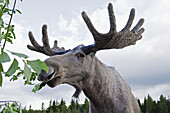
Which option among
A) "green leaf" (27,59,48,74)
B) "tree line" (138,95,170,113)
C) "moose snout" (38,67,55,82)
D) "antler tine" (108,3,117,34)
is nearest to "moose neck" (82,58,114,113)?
"antler tine" (108,3,117,34)

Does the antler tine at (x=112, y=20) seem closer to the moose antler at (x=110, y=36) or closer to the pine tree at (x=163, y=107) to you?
the moose antler at (x=110, y=36)

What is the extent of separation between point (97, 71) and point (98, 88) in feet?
0.66

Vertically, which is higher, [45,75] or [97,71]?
[97,71]

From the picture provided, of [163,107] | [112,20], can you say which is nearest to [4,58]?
[112,20]

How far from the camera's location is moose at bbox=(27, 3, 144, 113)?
2.12m

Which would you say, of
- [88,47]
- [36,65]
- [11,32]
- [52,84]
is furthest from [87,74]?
[36,65]

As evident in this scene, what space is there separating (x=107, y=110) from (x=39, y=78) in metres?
1.09

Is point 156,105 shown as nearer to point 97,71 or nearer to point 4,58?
point 97,71

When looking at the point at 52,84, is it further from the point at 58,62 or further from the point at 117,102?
the point at 117,102

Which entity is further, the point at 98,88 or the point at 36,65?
the point at 98,88

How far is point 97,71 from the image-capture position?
243cm

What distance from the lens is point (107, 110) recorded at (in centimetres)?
246

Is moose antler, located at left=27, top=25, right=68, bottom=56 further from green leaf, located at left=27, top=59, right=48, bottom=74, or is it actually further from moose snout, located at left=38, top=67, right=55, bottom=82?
green leaf, located at left=27, top=59, right=48, bottom=74

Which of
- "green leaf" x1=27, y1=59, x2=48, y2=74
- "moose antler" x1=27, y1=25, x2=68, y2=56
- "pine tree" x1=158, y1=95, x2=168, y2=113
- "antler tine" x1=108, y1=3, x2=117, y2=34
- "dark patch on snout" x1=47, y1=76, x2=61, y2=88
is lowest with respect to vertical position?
"pine tree" x1=158, y1=95, x2=168, y2=113
